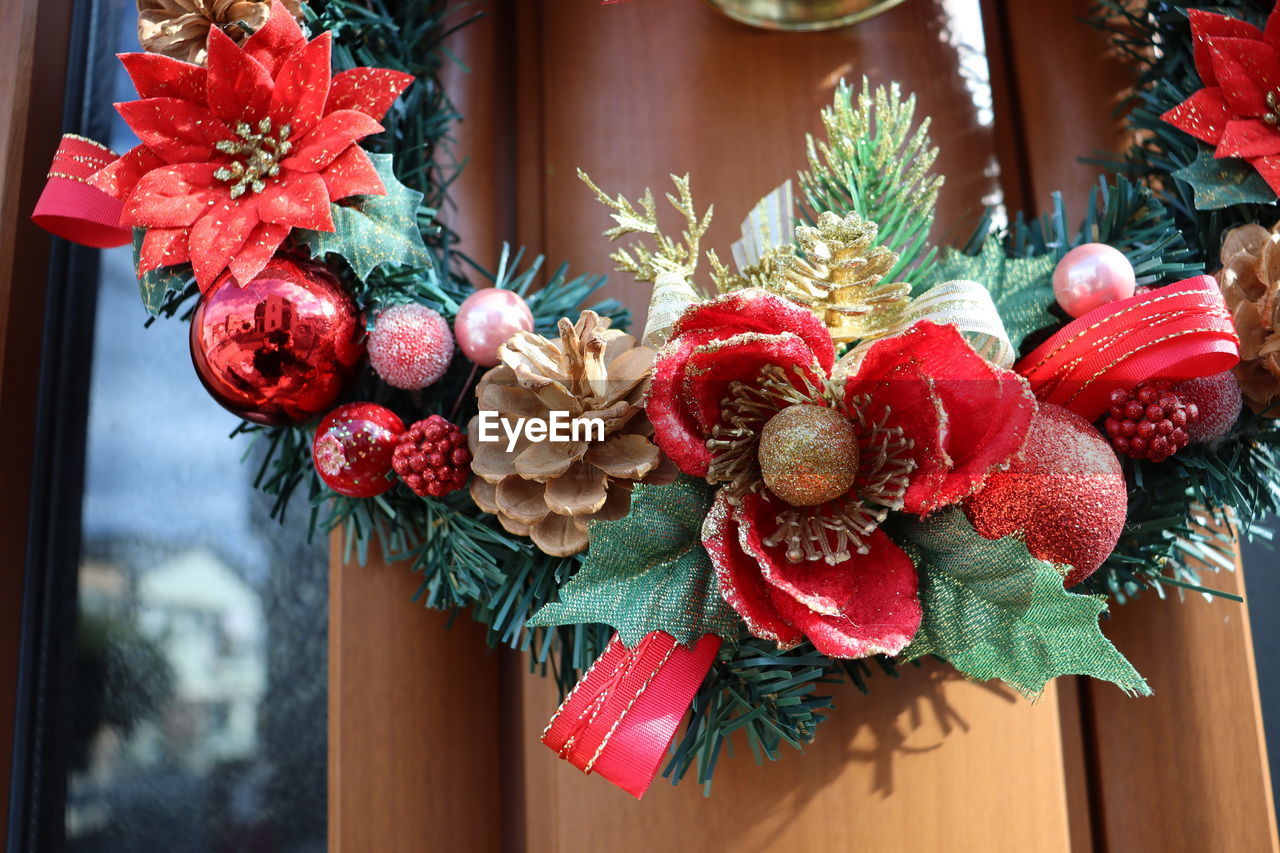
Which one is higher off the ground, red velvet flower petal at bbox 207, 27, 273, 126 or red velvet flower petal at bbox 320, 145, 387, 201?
red velvet flower petal at bbox 207, 27, 273, 126

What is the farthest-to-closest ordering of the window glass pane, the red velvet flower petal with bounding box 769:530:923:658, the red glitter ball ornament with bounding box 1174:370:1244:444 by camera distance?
the window glass pane
the red glitter ball ornament with bounding box 1174:370:1244:444
the red velvet flower petal with bounding box 769:530:923:658

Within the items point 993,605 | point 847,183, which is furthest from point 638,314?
point 993,605

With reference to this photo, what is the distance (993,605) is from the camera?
1.31 ft

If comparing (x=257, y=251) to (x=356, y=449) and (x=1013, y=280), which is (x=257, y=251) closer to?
(x=356, y=449)

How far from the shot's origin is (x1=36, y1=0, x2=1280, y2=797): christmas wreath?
39 centimetres

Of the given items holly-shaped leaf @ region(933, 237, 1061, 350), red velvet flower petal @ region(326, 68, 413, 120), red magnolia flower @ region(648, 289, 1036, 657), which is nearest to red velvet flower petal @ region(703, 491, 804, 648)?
red magnolia flower @ region(648, 289, 1036, 657)

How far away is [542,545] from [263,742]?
0.29 metres

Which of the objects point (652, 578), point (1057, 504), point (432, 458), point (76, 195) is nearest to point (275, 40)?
point (76, 195)

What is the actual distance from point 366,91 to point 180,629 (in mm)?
371

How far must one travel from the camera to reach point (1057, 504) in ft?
1.34

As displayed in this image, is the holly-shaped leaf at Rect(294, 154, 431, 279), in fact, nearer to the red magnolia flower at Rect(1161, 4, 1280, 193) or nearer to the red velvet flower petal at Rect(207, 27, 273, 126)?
the red velvet flower petal at Rect(207, 27, 273, 126)

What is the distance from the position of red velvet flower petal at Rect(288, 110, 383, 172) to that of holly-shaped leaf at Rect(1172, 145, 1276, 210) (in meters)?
0.45

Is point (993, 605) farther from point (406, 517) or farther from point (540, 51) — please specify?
point (540, 51)

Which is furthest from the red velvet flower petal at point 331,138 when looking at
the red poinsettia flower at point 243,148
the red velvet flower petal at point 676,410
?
the red velvet flower petal at point 676,410
